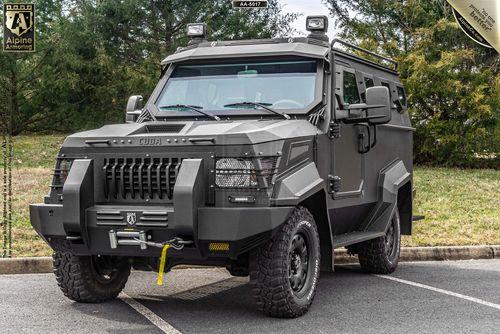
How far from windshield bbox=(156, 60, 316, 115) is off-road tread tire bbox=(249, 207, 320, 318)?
4.66 feet

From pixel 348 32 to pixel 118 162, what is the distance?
868 inches

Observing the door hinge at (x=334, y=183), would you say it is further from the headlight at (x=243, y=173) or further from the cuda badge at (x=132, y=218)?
the cuda badge at (x=132, y=218)

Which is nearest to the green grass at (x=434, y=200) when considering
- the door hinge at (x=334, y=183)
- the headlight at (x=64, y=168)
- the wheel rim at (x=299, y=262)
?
the headlight at (x=64, y=168)

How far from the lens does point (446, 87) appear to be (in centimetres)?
2412

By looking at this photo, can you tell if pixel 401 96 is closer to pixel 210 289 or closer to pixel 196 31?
pixel 196 31

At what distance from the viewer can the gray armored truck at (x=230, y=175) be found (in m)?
6.55

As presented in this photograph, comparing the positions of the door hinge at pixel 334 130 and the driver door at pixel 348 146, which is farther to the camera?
the driver door at pixel 348 146

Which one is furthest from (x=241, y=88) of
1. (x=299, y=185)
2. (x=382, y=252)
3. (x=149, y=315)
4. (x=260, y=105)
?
(x=382, y=252)

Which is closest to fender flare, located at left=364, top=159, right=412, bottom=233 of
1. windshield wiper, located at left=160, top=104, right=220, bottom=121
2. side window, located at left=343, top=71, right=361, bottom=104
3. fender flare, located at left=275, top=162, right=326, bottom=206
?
side window, located at left=343, top=71, right=361, bottom=104

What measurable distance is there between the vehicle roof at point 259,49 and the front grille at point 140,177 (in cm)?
183

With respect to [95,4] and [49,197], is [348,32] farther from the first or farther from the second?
[49,197]

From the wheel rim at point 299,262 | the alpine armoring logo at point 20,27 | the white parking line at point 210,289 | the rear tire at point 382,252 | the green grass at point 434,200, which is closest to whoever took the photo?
the wheel rim at point 299,262

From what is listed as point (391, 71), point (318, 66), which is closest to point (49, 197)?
point (318, 66)

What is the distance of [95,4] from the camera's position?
26.3m
